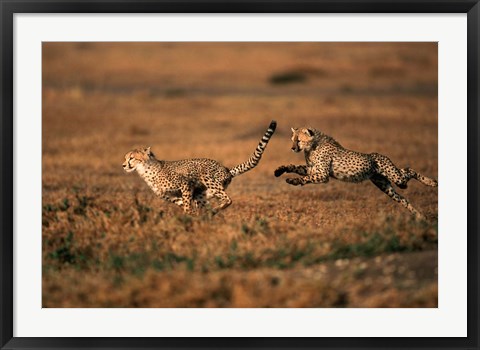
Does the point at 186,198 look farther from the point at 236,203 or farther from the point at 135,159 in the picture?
the point at 236,203

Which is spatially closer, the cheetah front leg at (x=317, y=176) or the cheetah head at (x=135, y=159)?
the cheetah front leg at (x=317, y=176)

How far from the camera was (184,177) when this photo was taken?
10.1 metres

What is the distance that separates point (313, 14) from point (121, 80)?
26033mm

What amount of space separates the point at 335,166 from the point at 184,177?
5.64ft

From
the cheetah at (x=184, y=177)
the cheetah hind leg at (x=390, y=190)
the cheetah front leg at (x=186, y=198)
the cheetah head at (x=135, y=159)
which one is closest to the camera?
the cheetah front leg at (x=186, y=198)

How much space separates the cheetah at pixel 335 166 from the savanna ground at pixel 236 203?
1.42 feet

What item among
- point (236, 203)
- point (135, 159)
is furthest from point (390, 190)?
point (135, 159)

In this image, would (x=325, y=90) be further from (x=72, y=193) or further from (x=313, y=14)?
(x=313, y=14)

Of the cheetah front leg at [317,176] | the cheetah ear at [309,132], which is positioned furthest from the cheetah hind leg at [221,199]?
the cheetah ear at [309,132]

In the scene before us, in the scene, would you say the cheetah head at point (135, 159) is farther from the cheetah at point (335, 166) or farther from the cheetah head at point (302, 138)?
the cheetah head at point (302, 138)

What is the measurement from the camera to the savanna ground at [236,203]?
Result: 289 inches

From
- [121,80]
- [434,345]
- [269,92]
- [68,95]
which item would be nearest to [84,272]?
[434,345]

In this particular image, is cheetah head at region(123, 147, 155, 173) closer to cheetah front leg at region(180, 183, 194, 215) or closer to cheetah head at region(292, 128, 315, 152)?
cheetah front leg at region(180, 183, 194, 215)

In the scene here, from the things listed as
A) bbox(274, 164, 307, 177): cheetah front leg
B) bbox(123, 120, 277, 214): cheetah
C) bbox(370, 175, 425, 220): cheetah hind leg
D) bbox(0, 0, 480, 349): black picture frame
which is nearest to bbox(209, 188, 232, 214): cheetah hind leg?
bbox(123, 120, 277, 214): cheetah
